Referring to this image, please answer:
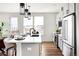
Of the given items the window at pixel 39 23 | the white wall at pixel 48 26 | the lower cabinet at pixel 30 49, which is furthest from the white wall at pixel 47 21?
the lower cabinet at pixel 30 49

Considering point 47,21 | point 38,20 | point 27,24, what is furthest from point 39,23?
point 27,24

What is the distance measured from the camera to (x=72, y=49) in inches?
147

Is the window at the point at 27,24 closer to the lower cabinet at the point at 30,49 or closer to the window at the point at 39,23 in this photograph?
the window at the point at 39,23

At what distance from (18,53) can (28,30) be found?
6459 mm

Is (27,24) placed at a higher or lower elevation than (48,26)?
higher

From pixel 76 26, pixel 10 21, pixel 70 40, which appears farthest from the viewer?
pixel 10 21

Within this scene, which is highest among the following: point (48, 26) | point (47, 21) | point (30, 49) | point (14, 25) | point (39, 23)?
point (47, 21)

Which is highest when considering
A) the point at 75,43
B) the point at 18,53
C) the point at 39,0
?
the point at 39,0

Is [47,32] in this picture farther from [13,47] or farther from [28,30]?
[13,47]

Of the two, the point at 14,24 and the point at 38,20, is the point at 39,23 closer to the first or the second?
the point at 38,20

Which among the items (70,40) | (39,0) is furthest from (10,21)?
(39,0)

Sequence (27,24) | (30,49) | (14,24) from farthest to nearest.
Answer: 1. (27,24)
2. (14,24)
3. (30,49)

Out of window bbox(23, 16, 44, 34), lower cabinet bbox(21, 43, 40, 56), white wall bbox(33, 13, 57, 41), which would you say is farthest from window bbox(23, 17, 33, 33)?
lower cabinet bbox(21, 43, 40, 56)

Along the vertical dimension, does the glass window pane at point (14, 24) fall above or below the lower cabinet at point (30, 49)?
above
